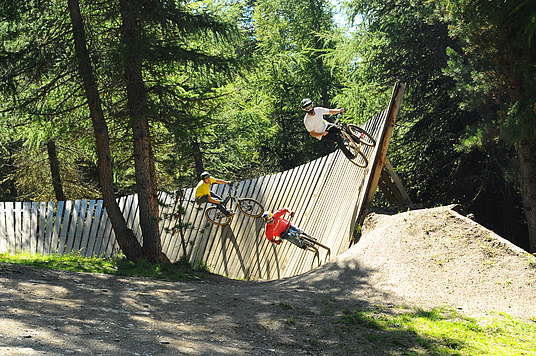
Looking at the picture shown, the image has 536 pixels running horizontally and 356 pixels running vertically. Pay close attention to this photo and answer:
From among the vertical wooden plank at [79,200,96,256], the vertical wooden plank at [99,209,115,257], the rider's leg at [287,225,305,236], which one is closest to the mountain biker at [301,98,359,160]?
the rider's leg at [287,225,305,236]

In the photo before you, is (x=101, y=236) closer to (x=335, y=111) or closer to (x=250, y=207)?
(x=250, y=207)

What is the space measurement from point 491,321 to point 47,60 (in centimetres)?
918

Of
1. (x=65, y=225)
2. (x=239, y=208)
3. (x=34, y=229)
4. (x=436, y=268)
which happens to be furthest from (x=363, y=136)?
(x=34, y=229)

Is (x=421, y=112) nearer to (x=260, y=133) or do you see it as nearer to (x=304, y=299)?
(x=260, y=133)

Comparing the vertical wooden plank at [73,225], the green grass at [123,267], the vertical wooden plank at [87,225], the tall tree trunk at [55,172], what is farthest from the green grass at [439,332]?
the tall tree trunk at [55,172]

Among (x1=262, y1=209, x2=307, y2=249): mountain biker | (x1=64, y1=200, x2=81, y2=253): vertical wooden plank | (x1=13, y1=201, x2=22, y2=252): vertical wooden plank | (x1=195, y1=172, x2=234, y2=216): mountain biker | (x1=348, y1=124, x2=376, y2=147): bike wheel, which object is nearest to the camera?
(x1=348, y1=124, x2=376, y2=147): bike wheel

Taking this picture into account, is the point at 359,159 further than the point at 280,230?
Yes

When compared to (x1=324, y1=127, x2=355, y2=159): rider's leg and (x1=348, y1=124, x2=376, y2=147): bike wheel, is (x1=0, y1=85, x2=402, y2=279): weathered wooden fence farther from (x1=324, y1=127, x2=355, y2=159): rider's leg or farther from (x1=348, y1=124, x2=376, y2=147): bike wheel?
(x1=324, y1=127, x2=355, y2=159): rider's leg

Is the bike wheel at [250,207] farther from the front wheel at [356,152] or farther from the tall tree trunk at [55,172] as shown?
the tall tree trunk at [55,172]

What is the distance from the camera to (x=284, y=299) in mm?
8008

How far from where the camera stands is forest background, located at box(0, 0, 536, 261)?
449 inches

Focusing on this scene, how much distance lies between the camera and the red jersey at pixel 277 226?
1221 centimetres

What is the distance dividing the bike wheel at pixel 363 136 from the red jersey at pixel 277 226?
2037 mm

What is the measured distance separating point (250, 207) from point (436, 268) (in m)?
5.88
